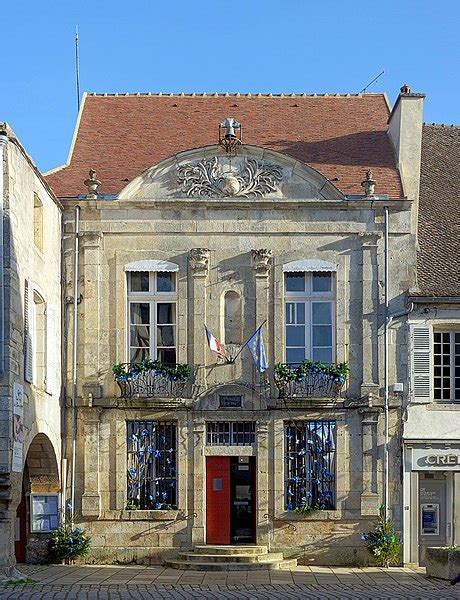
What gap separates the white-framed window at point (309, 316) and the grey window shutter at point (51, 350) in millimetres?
4300

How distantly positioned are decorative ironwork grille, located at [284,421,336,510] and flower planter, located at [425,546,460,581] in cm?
290

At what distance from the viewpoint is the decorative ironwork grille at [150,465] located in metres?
24.3

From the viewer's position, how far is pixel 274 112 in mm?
28344

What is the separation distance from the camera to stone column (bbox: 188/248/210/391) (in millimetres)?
24422

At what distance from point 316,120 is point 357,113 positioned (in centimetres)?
103

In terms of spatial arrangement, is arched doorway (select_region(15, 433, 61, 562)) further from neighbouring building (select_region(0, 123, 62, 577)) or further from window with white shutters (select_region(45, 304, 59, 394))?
window with white shutters (select_region(45, 304, 59, 394))

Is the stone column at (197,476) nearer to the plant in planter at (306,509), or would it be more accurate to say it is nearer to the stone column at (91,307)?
the plant in planter at (306,509)

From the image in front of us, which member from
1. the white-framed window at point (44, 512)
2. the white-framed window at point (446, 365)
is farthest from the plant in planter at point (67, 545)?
the white-framed window at point (446, 365)

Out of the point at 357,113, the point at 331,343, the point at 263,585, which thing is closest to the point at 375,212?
the point at 331,343

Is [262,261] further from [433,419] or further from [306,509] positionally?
[306,509]

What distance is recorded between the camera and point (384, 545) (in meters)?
23.6

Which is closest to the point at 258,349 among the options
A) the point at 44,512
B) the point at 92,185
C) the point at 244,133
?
the point at 92,185

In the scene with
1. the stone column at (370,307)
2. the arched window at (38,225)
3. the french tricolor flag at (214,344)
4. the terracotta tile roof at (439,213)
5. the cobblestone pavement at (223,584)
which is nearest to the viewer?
the cobblestone pavement at (223,584)

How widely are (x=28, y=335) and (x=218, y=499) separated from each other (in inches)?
210
